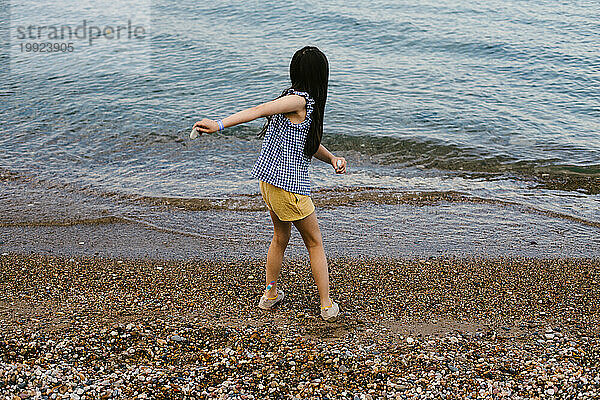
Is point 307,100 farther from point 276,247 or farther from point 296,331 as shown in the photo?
point 296,331

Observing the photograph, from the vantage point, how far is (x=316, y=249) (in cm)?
441

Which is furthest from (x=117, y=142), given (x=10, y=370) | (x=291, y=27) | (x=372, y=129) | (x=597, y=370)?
(x=291, y=27)

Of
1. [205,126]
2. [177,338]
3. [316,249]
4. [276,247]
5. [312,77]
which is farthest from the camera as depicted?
[276,247]

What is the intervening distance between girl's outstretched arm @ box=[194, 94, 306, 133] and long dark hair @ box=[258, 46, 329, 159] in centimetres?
9

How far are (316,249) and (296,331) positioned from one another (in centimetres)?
61

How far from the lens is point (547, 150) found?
949cm

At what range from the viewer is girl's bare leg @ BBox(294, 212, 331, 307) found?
14.2ft

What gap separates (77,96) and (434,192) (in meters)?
7.99

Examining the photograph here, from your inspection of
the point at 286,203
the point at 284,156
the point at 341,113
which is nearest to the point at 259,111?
the point at 284,156

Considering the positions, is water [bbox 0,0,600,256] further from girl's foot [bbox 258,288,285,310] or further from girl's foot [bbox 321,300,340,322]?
girl's foot [bbox 321,300,340,322]

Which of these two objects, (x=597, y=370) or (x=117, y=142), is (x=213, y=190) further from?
(x=597, y=370)

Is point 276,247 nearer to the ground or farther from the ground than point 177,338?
farther from the ground

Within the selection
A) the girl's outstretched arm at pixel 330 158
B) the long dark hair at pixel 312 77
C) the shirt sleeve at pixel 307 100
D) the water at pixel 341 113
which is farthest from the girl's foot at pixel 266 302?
A: the water at pixel 341 113

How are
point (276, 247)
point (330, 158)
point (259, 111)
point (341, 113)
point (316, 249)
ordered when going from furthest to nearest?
point (341, 113) < point (276, 247) < point (316, 249) < point (330, 158) < point (259, 111)
